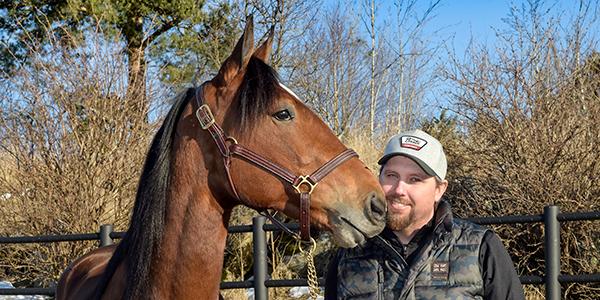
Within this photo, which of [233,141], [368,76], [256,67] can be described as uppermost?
[368,76]

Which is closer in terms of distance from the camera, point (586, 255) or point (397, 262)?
point (397, 262)

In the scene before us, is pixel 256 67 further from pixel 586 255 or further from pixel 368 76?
pixel 368 76

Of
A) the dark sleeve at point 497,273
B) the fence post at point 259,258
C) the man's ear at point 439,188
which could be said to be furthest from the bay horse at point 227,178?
the fence post at point 259,258

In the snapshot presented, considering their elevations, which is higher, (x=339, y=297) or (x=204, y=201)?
(x=204, y=201)

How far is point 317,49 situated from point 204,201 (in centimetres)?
1220

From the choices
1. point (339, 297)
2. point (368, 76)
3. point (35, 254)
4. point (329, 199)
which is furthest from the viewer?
point (368, 76)

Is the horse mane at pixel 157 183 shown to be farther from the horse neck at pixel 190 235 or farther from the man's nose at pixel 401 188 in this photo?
the man's nose at pixel 401 188

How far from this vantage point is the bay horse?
2.46 m

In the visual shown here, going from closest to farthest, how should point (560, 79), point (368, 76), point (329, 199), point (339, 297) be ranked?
point (329, 199) → point (339, 297) → point (560, 79) → point (368, 76)

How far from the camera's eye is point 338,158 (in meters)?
2.46

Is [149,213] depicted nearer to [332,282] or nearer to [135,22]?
[332,282]

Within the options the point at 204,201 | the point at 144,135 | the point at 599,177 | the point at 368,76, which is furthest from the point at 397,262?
the point at 368,76

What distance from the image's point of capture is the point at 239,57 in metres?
2.57

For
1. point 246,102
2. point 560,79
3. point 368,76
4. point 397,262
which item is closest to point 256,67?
point 246,102
